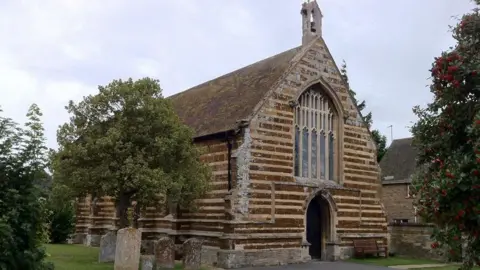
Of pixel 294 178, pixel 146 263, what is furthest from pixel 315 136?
pixel 146 263

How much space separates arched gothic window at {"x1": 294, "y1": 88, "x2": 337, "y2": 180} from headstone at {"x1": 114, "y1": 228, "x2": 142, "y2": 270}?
9.80 meters

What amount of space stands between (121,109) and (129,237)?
17.2 feet

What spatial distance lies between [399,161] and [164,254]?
31080mm

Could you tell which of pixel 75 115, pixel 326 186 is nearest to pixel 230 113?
pixel 326 186

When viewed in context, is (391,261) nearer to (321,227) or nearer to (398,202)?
(321,227)

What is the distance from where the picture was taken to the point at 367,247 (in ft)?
85.3

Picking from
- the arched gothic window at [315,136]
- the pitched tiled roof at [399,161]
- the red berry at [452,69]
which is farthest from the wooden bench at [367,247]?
the red berry at [452,69]

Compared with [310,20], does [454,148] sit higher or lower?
lower

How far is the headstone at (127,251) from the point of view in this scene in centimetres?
1644

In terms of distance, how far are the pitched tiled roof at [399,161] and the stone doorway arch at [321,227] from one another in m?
19.4

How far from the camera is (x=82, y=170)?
60.4 feet

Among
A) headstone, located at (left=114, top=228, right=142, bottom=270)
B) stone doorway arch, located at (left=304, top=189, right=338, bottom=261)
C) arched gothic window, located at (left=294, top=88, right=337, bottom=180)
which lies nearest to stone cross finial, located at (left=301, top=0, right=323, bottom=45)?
arched gothic window, located at (left=294, top=88, right=337, bottom=180)

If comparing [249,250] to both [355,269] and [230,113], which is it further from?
[230,113]

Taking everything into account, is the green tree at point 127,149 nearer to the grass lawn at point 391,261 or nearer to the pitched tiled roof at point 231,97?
the pitched tiled roof at point 231,97
